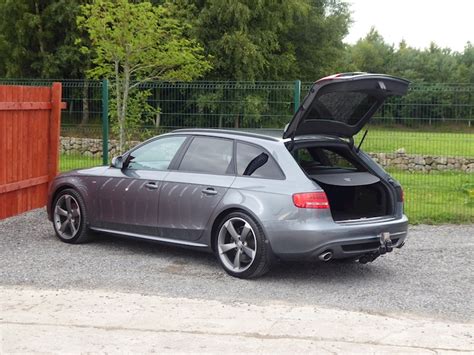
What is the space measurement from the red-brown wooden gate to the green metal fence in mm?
1176

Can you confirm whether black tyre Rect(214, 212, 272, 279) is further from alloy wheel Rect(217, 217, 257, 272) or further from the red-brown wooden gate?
the red-brown wooden gate

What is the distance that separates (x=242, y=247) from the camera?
725 centimetres

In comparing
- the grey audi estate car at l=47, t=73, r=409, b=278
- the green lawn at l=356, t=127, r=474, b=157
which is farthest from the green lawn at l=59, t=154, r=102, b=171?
the green lawn at l=356, t=127, r=474, b=157

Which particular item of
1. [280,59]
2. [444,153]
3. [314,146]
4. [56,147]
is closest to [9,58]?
[280,59]

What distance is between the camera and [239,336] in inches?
213

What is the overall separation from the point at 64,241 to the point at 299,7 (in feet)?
95.1

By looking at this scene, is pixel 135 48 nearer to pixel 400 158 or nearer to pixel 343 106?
pixel 400 158

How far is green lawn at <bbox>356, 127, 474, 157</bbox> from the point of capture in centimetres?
1152

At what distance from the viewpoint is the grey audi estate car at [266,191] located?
698 centimetres

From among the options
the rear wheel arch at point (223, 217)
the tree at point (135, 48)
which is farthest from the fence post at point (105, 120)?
the rear wheel arch at point (223, 217)

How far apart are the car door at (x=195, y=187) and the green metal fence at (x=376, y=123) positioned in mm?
3671

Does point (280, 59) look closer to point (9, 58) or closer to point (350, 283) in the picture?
point (9, 58)

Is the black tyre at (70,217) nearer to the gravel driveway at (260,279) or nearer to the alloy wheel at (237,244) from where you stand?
the gravel driveway at (260,279)

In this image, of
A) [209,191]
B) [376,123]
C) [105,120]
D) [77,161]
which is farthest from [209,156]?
[77,161]
